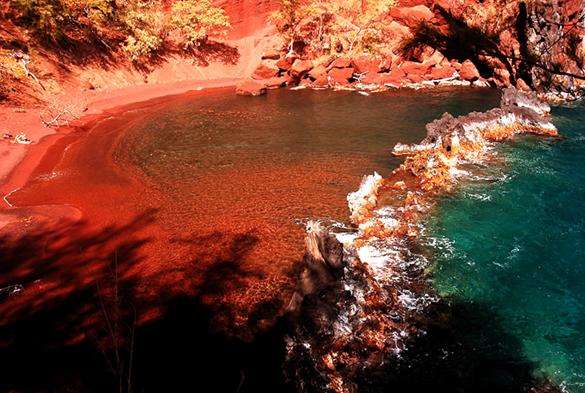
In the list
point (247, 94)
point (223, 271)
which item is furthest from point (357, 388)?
point (247, 94)

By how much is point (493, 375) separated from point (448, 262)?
4715 mm

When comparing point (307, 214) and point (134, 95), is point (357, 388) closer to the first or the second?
point (307, 214)

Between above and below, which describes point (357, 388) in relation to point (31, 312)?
below

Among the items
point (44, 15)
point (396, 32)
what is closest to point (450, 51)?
point (396, 32)

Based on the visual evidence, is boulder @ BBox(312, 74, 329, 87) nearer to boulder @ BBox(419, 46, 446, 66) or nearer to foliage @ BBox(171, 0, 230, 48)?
boulder @ BBox(419, 46, 446, 66)

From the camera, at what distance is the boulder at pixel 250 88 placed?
42.0 meters

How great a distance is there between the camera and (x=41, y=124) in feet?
96.6

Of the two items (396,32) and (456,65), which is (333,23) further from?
(456,65)

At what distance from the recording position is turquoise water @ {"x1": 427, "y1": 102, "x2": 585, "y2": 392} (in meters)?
10.2

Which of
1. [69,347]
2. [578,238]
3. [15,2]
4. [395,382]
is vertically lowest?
[578,238]

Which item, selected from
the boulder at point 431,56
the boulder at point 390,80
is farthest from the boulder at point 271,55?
the boulder at point 431,56

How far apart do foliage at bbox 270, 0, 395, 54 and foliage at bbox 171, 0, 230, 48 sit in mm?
7571

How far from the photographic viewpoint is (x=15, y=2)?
33344mm

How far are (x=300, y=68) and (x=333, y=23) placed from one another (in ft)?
32.9
